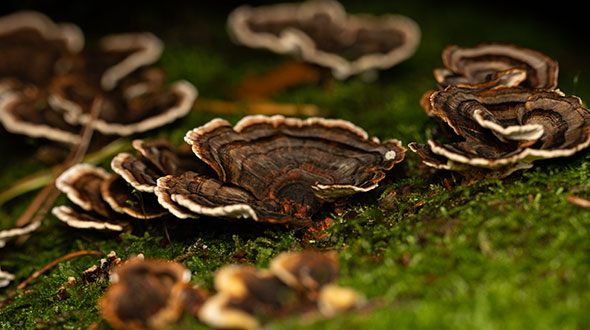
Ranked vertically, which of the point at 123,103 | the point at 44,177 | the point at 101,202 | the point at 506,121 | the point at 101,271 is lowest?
the point at 44,177

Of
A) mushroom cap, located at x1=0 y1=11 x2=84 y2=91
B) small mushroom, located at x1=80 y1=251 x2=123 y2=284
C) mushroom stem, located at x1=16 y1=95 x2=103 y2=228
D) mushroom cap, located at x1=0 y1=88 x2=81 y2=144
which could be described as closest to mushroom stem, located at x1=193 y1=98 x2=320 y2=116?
mushroom stem, located at x1=16 y1=95 x2=103 y2=228

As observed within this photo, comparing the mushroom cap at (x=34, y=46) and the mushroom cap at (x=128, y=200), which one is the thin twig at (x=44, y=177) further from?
the mushroom cap at (x=34, y=46)

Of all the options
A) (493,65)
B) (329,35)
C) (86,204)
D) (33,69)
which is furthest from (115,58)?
(493,65)

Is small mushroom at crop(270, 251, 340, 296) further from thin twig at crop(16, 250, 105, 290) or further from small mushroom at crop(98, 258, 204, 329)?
thin twig at crop(16, 250, 105, 290)

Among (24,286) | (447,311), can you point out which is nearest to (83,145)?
(24,286)

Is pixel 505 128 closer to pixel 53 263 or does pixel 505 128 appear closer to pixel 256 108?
pixel 256 108

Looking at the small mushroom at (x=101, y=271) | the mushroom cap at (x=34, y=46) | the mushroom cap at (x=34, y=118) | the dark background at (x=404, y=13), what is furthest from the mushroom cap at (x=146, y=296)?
the dark background at (x=404, y=13)

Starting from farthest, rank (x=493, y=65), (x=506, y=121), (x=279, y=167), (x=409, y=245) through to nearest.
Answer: (x=493, y=65) → (x=279, y=167) → (x=506, y=121) → (x=409, y=245)

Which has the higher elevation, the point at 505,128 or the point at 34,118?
the point at 505,128
